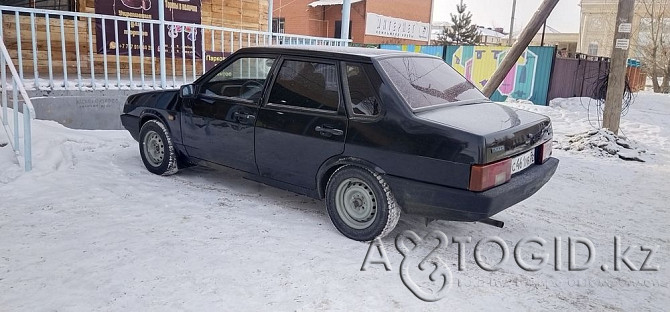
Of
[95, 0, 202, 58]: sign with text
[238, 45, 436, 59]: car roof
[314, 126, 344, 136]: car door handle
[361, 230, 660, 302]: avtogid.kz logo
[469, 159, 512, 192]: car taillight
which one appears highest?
[95, 0, 202, 58]: sign with text

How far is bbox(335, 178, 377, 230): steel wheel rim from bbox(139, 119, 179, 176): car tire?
224cm

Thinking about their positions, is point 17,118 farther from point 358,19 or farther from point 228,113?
point 358,19

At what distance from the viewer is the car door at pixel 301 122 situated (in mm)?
3852

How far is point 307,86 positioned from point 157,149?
88.0 inches

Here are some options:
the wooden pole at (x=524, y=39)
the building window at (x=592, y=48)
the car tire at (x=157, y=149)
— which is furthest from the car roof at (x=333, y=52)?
the building window at (x=592, y=48)

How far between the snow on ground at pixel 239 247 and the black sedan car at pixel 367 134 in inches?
15.9

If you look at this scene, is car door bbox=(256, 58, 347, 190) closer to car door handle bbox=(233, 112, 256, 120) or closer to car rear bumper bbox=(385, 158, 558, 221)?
car door handle bbox=(233, 112, 256, 120)

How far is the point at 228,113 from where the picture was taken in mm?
4547

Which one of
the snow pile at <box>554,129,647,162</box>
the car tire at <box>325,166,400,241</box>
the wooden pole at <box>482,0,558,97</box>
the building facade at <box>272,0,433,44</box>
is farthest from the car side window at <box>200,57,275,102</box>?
the building facade at <box>272,0,433,44</box>

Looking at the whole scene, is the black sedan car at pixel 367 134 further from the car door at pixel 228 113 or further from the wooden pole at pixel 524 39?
the wooden pole at pixel 524 39

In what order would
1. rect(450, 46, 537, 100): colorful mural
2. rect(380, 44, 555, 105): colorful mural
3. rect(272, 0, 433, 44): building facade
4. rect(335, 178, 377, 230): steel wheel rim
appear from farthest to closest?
rect(272, 0, 433, 44): building facade < rect(450, 46, 537, 100): colorful mural < rect(380, 44, 555, 105): colorful mural < rect(335, 178, 377, 230): steel wheel rim

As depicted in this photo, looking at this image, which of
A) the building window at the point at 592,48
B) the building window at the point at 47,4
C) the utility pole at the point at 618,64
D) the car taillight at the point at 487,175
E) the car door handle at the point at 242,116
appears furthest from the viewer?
the building window at the point at 592,48

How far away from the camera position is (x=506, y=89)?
16.8 m

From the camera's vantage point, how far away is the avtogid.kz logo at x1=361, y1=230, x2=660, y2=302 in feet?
10.5
